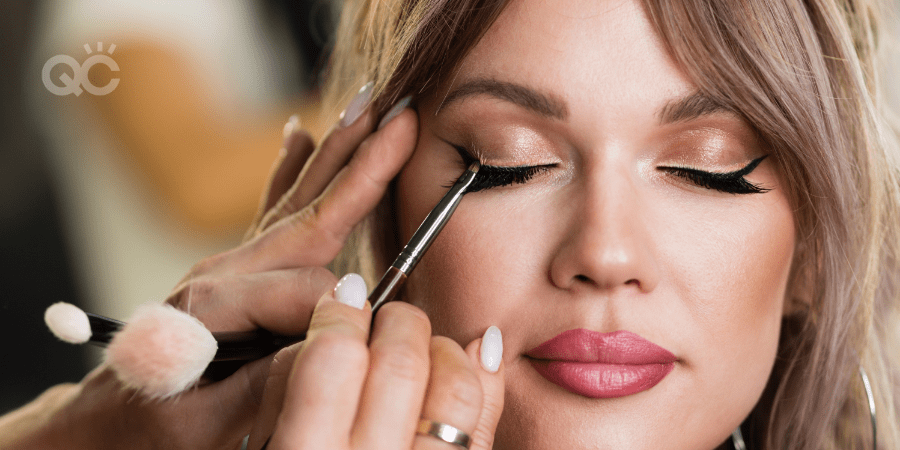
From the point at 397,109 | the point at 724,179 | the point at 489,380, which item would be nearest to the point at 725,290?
the point at 724,179

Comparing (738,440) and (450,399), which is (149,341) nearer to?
(450,399)

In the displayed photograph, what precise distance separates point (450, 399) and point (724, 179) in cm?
52

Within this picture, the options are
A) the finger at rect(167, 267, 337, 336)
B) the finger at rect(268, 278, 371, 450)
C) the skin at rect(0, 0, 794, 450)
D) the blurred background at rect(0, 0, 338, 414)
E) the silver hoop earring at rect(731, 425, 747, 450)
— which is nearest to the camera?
the finger at rect(268, 278, 371, 450)

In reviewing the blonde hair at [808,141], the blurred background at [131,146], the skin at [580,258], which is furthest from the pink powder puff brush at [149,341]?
the blurred background at [131,146]

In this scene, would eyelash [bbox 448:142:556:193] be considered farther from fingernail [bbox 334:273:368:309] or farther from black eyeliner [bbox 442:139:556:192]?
fingernail [bbox 334:273:368:309]

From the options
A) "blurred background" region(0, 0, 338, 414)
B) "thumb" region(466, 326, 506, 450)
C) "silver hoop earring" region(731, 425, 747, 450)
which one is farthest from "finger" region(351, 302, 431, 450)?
"blurred background" region(0, 0, 338, 414)

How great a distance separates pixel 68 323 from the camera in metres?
0.74

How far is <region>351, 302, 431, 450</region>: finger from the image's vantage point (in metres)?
0.70

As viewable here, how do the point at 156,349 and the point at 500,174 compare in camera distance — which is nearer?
the point at 156,349

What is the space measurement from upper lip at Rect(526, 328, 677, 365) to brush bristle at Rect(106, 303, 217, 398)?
47 cm

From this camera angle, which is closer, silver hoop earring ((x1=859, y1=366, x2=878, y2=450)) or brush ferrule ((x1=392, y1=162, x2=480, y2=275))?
brush ferrule ((x1=392, y1=162, x2=480, y2=275))

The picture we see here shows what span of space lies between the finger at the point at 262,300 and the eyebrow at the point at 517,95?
0.39m

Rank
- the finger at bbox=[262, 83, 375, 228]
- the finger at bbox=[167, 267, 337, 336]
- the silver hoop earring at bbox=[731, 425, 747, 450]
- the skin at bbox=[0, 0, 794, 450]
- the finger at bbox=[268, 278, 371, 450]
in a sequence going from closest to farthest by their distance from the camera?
the finger at bbox=[268, 278, 371, 450] → the skin at bbox=[0, 0, 794, 450] → the finger at bbox=[167, 267, 337, 336] → the finger at bbox=[262, 83, 375, 228] → the silver hoop earring at bbox=[731, 425, 747, 450]

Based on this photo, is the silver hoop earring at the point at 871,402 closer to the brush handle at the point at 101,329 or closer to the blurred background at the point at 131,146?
the brush handle at the point at 101,329
